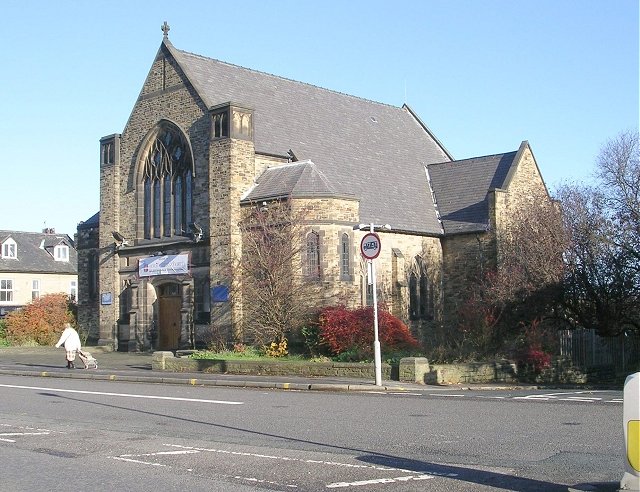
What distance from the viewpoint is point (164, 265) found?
36156mm

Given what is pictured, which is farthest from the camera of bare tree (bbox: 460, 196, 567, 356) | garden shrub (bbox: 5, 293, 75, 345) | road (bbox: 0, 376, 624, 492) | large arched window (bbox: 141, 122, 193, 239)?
garden shrub (bbox: 5, 293, 75, 345)

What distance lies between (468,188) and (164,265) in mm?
14907

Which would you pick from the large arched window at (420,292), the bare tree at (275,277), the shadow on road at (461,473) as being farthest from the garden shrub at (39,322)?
the shadow on road at (461,473)

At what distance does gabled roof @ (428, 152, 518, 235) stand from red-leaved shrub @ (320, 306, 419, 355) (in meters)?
12.9

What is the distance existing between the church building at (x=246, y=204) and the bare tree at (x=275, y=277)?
0.42 m

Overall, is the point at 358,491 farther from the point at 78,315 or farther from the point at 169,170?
the point at 78,315

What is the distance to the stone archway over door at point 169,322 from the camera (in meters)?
36.4

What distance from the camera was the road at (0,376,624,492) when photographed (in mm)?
8562

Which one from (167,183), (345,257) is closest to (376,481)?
(345,257)

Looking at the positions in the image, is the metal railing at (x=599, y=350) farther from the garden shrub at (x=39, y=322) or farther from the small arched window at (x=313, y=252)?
the garden shrub at (x=39, y=322)

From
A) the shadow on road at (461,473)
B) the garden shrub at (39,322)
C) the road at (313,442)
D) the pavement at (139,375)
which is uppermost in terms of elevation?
the garden shrub at (39,322)

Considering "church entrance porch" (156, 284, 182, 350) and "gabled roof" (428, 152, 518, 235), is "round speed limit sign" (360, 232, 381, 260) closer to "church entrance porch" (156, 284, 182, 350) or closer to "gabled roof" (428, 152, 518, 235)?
"church entrance porch" (156, 284, 182, 350)

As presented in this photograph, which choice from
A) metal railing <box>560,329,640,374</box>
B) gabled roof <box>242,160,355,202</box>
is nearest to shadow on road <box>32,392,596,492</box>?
metal railing <box>560,329,640,374</box>

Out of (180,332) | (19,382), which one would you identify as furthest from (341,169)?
(19,382)
